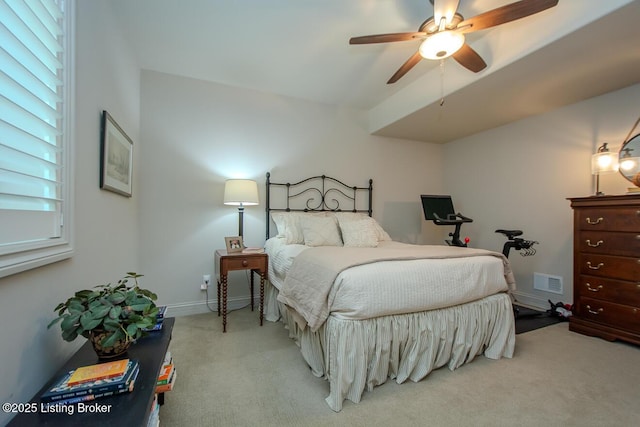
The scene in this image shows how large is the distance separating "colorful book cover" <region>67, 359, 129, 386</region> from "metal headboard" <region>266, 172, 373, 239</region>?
2.32 metres

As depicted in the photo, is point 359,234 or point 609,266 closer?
point 609,266

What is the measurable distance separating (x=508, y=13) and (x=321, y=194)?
2452 mm

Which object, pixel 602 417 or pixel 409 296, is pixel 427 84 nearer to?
pixel 409 296

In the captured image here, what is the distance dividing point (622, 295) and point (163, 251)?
4.18 m

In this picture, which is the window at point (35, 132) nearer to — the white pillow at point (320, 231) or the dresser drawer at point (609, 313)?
the white pillow at point (320, 231)

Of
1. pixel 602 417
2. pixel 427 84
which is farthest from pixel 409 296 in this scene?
pixel 427 84

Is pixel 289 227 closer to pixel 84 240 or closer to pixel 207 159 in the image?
pixel 207 159

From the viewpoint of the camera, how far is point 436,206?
3715 millimetres

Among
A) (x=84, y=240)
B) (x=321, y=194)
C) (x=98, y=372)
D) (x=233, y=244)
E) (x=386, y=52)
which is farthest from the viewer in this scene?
(x=321, y=194)

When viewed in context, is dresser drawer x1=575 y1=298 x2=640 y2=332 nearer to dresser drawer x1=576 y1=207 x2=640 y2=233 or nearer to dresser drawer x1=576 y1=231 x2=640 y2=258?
dresser drawer x1=576 y1=231 x2=640 y2=258

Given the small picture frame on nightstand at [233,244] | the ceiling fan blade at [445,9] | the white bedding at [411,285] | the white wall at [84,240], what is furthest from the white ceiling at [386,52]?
the small picture frame on nightstand at [233,244]

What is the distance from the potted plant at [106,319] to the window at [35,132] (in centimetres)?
20

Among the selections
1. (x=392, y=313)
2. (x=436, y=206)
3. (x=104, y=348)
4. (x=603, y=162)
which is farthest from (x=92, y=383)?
A: (x=603, y=162)

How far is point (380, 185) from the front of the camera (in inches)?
155
